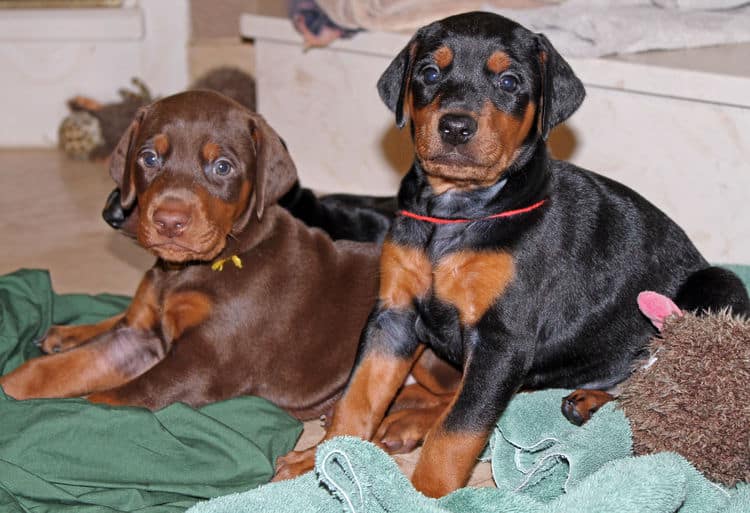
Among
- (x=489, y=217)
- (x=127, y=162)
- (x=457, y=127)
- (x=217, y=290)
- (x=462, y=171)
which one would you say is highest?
(x=457, y=127)

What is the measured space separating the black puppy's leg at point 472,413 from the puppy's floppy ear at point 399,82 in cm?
79

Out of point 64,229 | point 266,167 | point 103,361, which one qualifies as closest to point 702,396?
point 266,167

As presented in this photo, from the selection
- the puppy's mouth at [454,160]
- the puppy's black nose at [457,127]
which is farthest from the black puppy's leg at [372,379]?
the puppy's black nose at [457,127]

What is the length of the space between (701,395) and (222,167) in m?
1.74

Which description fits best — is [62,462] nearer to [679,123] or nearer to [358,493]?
[358,493]

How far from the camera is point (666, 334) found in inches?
122

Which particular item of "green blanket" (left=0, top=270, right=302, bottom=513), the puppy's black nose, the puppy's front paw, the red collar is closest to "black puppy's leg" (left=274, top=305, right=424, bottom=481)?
the puppy's front paw

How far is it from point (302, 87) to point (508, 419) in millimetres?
3801

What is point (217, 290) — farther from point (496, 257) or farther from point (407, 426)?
point (496, 257)

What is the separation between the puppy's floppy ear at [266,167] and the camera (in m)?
3.66

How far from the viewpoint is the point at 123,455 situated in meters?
3.28

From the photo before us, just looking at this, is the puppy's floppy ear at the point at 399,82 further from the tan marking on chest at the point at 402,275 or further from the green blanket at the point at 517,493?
the green blanket at the point at 517,493

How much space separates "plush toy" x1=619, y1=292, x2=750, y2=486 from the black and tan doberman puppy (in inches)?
14.1

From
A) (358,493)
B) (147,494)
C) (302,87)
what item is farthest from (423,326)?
(302,87)
